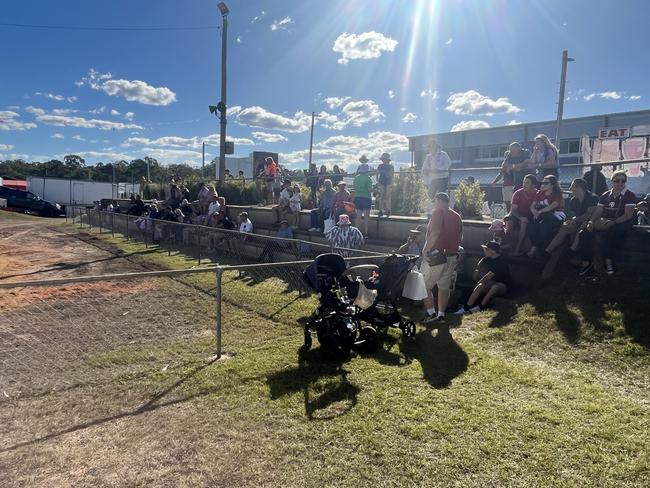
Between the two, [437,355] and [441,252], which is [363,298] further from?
[441,252]

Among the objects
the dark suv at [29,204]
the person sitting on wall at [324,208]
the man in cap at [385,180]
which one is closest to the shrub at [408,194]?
the man in cap at [385,180]

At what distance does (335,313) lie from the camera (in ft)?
17.3

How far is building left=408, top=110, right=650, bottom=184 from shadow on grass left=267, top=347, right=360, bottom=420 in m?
35.2

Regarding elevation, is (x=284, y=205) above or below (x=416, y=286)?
above

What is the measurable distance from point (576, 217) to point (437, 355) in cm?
363

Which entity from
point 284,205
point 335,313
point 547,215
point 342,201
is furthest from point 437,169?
point 335,313

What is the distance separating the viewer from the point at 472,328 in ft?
20.6

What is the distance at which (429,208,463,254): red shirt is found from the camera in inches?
255

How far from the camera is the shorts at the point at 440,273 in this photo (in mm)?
6668

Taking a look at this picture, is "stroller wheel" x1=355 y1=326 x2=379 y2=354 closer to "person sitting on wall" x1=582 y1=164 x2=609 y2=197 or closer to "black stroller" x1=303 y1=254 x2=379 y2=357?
"black stroller" x1=303 y1=254 x2=379 y2=357

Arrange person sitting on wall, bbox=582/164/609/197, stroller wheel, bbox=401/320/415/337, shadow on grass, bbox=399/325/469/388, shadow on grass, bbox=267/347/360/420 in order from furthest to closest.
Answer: person sitting on wall, bbox=582/164/609/197 < stroller wheel, bbox=401/320/415/337 < shadow on grass, bbox=399/325/469/388 < shadow on grass, bbox=267/347/360/420

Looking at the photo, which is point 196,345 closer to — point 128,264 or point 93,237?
point 128,264

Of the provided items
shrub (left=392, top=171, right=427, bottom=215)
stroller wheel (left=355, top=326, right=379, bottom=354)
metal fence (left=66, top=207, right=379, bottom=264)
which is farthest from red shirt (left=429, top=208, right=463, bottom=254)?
shrub (left=392, top=171, right=427, bottom=215)

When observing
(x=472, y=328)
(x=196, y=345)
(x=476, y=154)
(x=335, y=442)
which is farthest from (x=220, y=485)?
(x=476, y=154)
